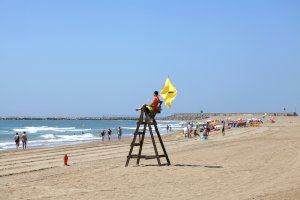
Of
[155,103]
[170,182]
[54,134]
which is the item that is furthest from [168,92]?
[54,134]

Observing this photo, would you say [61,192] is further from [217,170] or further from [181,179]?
[217,170]

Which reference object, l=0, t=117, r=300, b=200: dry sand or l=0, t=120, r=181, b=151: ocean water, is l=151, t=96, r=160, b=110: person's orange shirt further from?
l=0, t=120, r=181, b=151: ocean water

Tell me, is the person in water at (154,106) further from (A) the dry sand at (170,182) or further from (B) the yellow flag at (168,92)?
(A) the dry sand at (170,182)

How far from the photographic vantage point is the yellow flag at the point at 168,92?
51.6 feet

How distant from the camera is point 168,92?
1585cm

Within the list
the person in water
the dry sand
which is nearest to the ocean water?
the person in water

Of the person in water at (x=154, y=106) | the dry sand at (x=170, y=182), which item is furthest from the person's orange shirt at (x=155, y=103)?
the dry sand at (x=170, y=182)

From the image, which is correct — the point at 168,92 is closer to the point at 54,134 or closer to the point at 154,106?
the point at 154,106

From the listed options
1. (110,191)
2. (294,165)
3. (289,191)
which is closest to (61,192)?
(110,191)

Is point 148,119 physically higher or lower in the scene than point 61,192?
higher

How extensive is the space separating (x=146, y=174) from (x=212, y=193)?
3.48 m

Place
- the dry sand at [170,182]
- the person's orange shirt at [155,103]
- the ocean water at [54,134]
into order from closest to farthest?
the dry sand at [170,182]
the person's orange shirt at [155,103]
the ocean water at [54,134]

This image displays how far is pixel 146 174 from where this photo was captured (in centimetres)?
1370

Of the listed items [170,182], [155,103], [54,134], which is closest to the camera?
[170,182]
